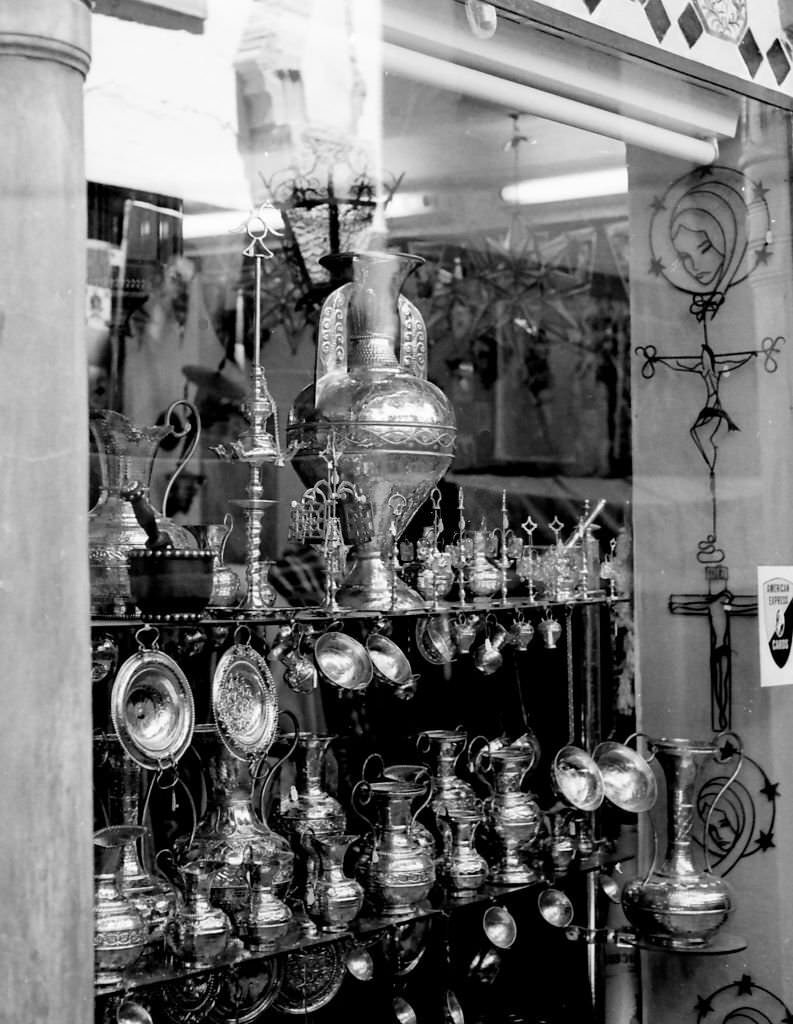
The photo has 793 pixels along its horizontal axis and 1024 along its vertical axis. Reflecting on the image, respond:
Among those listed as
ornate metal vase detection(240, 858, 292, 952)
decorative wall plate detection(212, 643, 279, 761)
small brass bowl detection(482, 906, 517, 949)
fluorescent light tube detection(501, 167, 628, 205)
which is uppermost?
fluorescent light tube detection(501, 167, 628, 205)

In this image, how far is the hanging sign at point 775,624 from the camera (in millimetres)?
3789

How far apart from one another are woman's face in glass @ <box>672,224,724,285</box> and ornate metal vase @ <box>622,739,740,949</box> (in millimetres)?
1285

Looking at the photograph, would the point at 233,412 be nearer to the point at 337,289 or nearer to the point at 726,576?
the point at 337,289

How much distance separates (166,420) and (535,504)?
123 centimetres

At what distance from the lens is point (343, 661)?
3217 mm

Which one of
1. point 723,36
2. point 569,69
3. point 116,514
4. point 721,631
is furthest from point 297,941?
point 723,36

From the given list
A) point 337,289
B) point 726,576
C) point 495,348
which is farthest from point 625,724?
point 337,289

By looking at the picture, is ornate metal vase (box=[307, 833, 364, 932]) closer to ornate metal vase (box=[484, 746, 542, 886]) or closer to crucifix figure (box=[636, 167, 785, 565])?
ornate metal vase (box=[484, 746, 542, 886])

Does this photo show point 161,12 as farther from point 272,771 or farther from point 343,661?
point 272,771

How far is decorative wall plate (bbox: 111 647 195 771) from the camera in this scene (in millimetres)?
2715

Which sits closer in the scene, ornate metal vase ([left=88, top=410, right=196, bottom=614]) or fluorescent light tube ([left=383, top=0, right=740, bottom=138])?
ornate metal vase ([left=88, top=410, right=196, bottom=614])

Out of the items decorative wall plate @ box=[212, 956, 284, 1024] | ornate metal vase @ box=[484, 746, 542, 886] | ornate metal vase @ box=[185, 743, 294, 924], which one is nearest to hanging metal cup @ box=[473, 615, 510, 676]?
ornate metal vase @ box=[484, 746, 542, 886]

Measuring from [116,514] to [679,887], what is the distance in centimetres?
179

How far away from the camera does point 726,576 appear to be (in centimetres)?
387
